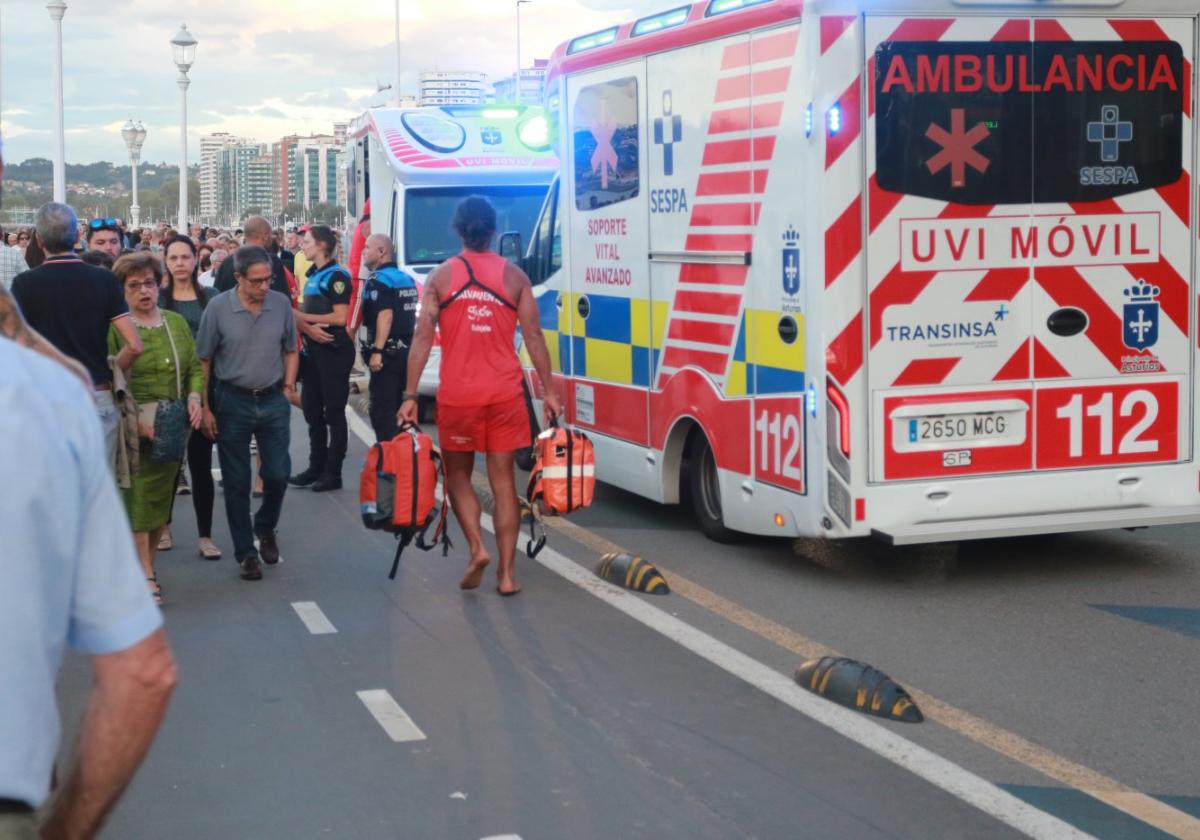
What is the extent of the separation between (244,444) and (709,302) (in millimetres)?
2537

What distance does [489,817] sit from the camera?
479 cm

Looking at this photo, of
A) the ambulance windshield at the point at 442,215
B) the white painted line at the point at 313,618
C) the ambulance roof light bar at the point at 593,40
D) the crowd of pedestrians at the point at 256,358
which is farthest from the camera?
the ambulance windshield at the point at 442,215

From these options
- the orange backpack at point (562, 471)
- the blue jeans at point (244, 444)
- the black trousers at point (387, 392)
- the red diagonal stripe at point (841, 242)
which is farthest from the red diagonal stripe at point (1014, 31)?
the black trousers at point (387, 392)

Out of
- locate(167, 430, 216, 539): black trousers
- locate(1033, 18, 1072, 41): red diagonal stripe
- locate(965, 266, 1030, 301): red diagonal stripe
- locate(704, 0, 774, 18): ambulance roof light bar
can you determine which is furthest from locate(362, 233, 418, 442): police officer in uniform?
locate(1033, 18, 1072, 41): red diagonal stripe

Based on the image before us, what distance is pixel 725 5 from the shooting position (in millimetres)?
8328

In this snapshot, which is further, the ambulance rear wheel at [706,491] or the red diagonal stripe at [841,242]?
the ambulance rear wheel at [706,491]

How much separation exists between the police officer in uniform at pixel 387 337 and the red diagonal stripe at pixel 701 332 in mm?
2509

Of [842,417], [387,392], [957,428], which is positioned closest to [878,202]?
[842,417]

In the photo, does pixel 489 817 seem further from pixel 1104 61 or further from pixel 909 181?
pixel 1104 61

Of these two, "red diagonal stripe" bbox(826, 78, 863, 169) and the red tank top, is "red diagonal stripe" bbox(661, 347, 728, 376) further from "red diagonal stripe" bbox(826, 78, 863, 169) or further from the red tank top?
"red diagonal stripe" bbox(826, 78, 863, 169)

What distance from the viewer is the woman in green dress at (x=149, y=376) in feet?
26.1

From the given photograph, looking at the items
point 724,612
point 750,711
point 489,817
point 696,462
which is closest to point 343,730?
point 489,817

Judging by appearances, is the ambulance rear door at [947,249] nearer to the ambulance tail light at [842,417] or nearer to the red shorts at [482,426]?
the ambulance tail light at [842,417]

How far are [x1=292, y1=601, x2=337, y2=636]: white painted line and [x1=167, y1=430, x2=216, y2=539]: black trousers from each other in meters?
1.50
